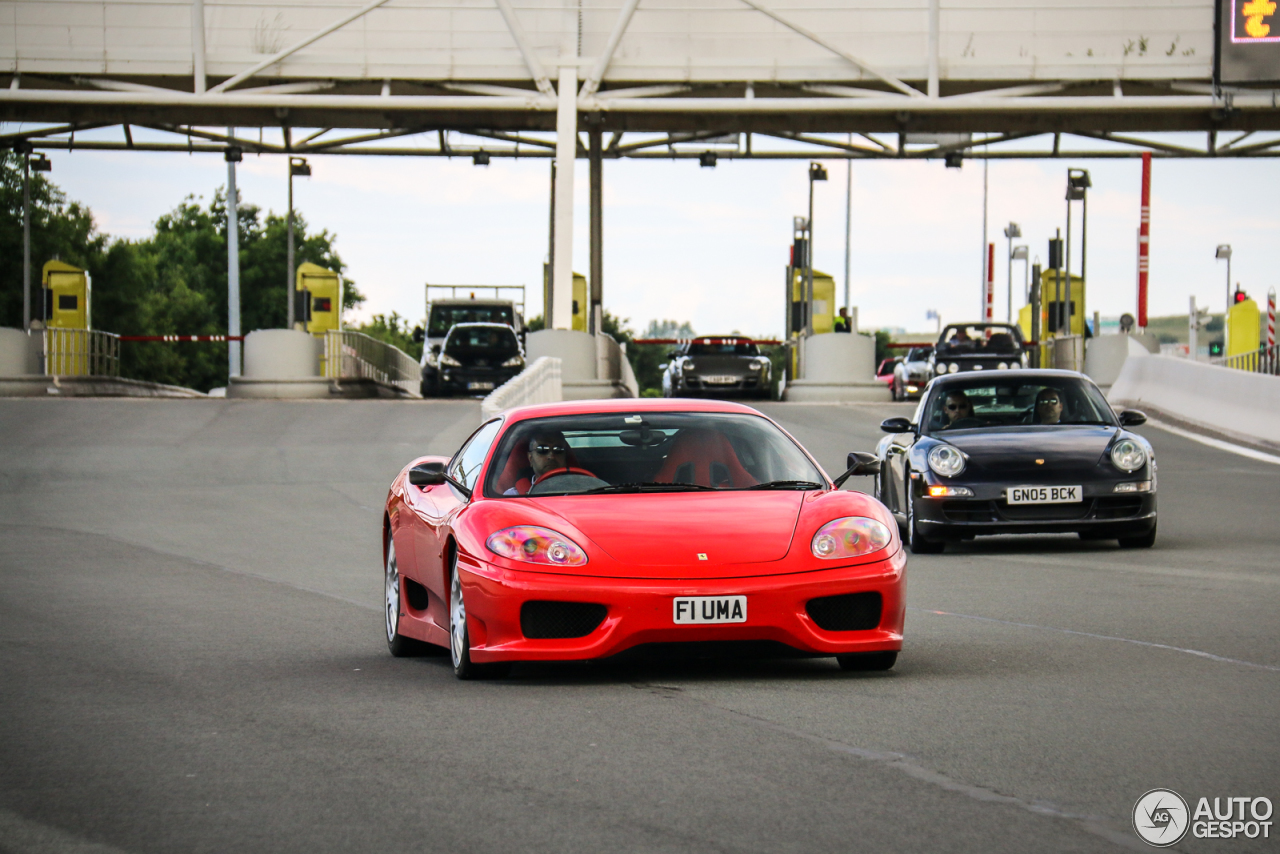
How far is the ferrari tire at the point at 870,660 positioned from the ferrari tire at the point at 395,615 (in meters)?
2.00

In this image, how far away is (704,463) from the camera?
8.02 meters

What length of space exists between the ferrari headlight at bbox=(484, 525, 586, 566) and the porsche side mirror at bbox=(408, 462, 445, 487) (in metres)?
1.08

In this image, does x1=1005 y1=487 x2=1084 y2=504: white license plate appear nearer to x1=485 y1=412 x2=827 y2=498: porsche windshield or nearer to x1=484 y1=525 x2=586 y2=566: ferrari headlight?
x1=485 y1=412 x2=827 y2=498: porsche windshield

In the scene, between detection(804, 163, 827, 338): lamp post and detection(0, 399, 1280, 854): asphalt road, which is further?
detection(804, 163, 827, 338): lamp post

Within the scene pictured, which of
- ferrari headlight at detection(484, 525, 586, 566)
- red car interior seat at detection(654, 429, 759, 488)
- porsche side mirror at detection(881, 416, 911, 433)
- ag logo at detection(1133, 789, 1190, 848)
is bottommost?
ag logo at detection(1133, 789, 1190, 848)

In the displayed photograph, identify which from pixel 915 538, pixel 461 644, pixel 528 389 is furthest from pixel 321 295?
pixel 461 644

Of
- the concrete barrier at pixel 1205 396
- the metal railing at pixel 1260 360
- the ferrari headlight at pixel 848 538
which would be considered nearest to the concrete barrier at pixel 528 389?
the concrete barrier at pixel 1205 396

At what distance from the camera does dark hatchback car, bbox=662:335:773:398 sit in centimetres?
3962

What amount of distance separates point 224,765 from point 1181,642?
4.70m

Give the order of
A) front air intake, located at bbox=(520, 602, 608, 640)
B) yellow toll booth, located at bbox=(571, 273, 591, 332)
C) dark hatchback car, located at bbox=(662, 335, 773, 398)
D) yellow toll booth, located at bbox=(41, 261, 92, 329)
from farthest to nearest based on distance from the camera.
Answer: yellow toll booth, located at bbox=(41, 261, 92, 329), yellow toll booth, located at bbox=(571, 273, 591, 332), dark hatchback car, located at bbox=(662, 335, 773, 398), front air intake, located at bbox=(520, 602, 608, 640)

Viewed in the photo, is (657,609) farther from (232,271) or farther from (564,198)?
(232,271)

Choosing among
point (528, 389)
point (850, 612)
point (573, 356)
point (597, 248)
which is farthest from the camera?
point (597, 248)

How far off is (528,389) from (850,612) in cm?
1831

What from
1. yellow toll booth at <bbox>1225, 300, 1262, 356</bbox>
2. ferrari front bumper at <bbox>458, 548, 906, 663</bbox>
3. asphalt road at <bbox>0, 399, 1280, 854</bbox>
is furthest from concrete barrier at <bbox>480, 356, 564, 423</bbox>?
yellow toll booth at <bbox>1225, 300, 1262, 356</bbox>
